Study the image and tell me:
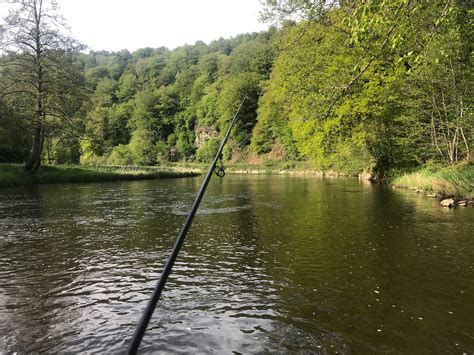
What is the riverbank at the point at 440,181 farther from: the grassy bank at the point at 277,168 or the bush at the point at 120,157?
the bush at the point at 120,157

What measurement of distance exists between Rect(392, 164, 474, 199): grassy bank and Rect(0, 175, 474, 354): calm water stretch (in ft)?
14.3

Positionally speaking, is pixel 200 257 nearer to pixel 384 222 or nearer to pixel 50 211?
pixel 384 222

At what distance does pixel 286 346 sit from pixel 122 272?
412 centimetres

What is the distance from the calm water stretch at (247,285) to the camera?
4.69 m

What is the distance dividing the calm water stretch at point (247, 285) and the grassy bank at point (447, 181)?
4.35 m

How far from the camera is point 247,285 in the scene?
665 cm

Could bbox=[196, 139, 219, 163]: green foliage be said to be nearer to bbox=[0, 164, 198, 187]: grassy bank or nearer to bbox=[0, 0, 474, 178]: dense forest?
bbox=[0, 0, 474, 178]: dense forest

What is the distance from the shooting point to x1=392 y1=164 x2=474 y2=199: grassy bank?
54.6ft

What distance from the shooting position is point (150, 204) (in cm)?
1770

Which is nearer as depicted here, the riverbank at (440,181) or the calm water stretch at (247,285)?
the calm water stretch at (247,285)

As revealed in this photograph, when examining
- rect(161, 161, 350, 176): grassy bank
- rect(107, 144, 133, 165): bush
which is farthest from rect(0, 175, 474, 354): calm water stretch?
rect(107, 144, 133, 165): bush

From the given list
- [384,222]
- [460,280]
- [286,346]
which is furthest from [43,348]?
[384,222]

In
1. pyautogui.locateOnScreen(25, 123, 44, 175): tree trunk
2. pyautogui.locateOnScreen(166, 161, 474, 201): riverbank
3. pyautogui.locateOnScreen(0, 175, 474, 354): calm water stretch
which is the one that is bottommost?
pyautogui.locateOnScreen(0, 175, 474, 354): calm water stretch

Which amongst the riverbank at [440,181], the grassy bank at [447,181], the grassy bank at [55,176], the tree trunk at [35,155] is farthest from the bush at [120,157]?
the grassy bank at [447,181]
